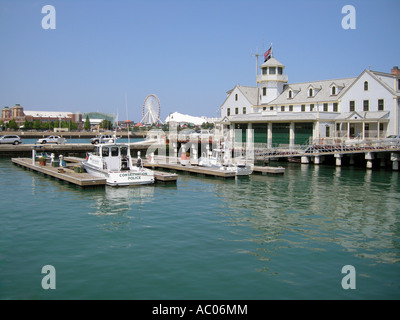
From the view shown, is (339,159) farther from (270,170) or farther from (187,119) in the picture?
A: (187,119)

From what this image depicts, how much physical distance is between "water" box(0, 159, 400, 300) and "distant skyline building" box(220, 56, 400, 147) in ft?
79.5

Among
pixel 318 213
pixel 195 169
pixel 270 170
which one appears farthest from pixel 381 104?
pixel 318 213

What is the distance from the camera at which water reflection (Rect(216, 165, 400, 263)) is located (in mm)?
15805

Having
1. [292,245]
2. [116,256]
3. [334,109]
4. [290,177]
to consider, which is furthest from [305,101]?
[116,256]

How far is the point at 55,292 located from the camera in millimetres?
11109

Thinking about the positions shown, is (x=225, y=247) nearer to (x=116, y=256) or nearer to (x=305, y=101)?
(x=116, y=256)

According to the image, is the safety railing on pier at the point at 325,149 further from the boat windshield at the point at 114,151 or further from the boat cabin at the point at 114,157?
the boat windshield at the point at 114,151

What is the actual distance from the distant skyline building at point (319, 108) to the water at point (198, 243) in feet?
79.5

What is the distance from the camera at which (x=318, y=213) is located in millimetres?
21422

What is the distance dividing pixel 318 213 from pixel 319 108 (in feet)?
130

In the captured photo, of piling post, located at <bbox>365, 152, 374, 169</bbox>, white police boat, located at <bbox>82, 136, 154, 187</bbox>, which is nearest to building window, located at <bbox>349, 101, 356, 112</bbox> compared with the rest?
piling post, located at <bbox>365, 152, 374, 169</bbox>

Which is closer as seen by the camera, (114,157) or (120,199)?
(120,199)

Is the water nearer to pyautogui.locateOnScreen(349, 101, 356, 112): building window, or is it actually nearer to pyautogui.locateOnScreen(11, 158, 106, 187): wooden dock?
pyautogui.locateOnScreen(11, 158, 106, 187): wooden dock

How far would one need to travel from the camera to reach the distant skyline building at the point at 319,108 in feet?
164
